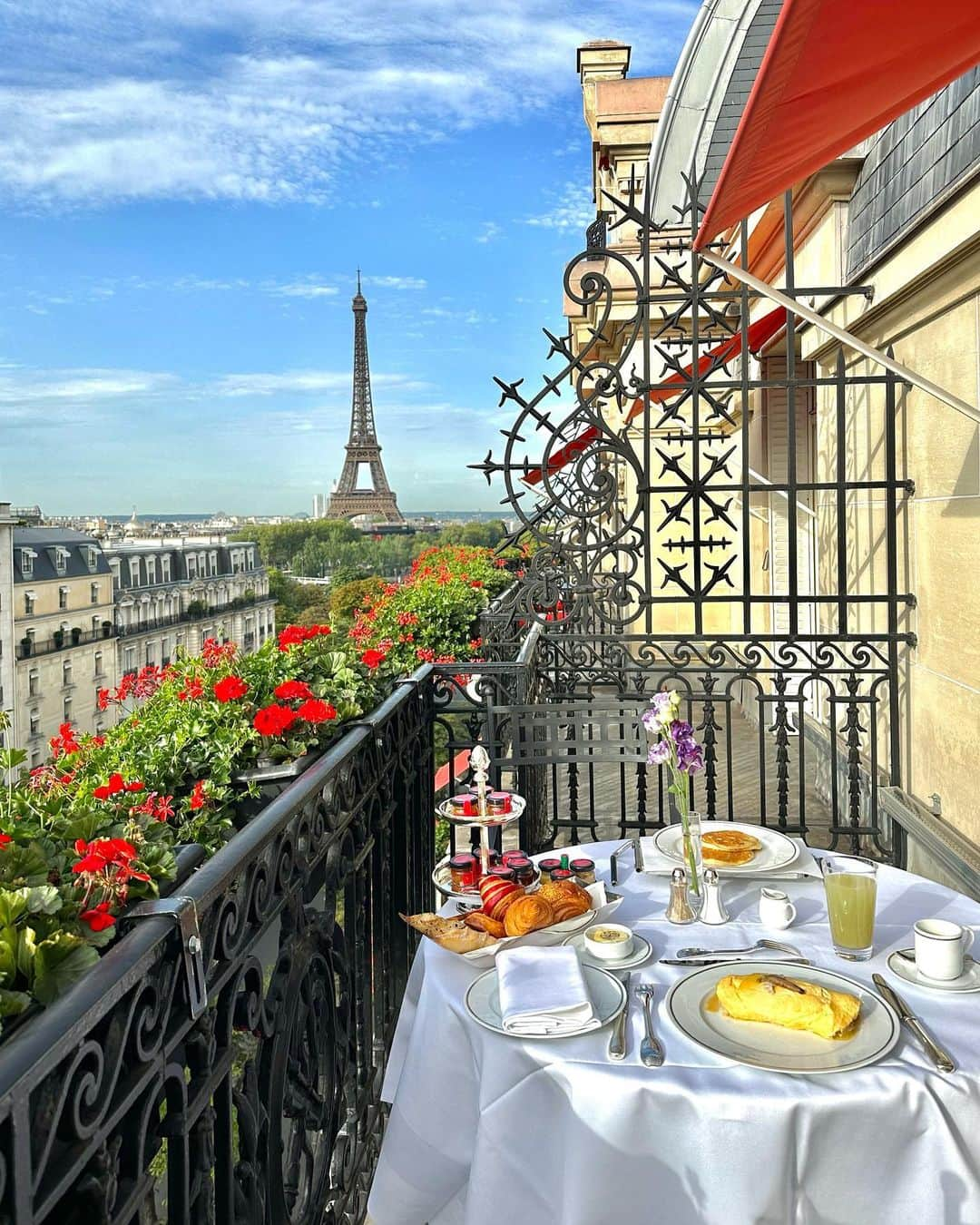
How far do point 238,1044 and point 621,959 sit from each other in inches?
31.6

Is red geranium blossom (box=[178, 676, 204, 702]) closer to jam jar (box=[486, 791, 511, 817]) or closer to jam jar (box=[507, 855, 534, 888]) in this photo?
jam jar (box=[486, 791, 511, 817])

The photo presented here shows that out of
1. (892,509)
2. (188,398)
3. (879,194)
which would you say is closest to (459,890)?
(892,509)

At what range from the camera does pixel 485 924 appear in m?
1.94

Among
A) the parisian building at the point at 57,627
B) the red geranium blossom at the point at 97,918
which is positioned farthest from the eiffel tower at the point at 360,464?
Answer: the red geranium blossom at the point at 97,918

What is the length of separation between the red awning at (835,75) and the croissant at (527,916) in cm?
168

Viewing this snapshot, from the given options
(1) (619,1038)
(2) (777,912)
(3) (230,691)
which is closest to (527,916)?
(1) (619,1038)

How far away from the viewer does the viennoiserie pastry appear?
5.01 feet

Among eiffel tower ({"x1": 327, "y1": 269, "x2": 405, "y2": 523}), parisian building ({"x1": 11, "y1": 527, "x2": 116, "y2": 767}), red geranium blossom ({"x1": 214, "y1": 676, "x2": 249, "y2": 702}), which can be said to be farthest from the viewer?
eiffel tower ({"x1": 327, "y1": 269, "x2": 405, "y2": 523})

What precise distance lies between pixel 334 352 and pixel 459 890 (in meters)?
140

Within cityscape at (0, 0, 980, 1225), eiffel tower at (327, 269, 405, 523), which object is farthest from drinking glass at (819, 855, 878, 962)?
eiffel tower at (327, 269, 405, 523)

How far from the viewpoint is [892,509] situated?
13.2 ft

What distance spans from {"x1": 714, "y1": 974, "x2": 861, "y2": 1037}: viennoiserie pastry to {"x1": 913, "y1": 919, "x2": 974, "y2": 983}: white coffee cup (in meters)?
0.21

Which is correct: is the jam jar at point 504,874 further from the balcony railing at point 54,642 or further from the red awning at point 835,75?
the balcony railing at point 54,642

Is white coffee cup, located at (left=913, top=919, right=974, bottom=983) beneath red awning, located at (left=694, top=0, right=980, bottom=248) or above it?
beneath
